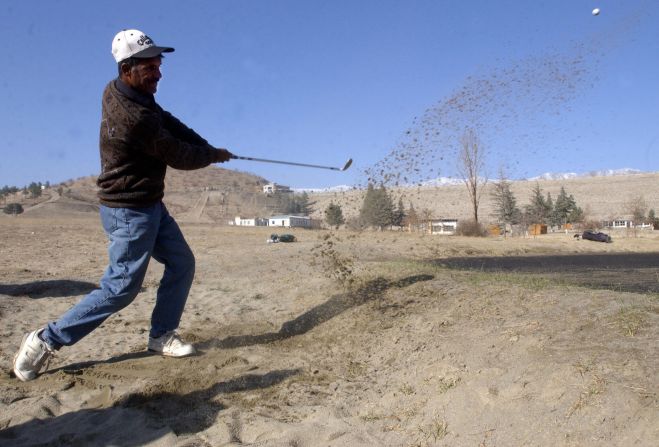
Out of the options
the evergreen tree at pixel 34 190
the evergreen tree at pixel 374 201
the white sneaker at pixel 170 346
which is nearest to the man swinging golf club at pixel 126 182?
the white sneaker at pixel 170 346

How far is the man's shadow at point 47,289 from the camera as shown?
7133mm

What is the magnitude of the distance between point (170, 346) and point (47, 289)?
3811 millimetres

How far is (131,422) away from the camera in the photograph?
131 inches

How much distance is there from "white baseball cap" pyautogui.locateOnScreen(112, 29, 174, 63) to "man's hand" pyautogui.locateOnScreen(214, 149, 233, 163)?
91 cm

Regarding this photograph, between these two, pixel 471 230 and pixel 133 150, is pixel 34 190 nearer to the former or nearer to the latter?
pixel 471 230

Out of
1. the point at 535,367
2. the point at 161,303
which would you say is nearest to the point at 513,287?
the point at 535,367

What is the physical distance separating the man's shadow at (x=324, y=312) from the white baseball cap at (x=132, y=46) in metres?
2.55

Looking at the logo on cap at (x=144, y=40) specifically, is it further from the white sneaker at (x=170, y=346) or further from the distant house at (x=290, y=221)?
the distant house at (x=290, y=221)

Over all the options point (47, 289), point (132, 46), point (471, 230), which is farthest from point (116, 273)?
point (471, 230)

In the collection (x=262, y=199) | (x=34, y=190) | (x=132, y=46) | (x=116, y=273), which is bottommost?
(x=116, y=273)

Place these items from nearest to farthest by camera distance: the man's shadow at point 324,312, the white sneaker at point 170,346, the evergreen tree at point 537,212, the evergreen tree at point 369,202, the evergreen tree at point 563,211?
the white sneaker at point 170,346, the man's shadow at point 324,312, the evergreen tree at point 369,202, the evergreen tree at point 537,212, the evergreen tree at point 563,211

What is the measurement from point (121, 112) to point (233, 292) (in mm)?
4014

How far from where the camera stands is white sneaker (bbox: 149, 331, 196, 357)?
15.1 ft

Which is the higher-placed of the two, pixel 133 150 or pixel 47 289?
pixel 133 150
